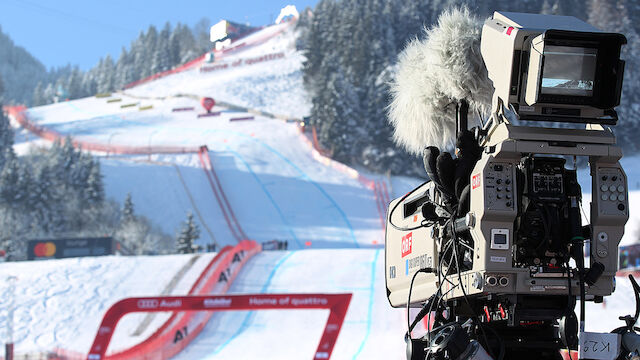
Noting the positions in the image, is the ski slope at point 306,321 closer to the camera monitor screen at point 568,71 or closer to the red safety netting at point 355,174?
the camera monitor screen at point 568,71

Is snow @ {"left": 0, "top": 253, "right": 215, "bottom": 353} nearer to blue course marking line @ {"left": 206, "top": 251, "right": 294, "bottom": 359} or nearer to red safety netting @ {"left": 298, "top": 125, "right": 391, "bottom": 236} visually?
blue course marking line @ {"left": 206, "top": 251, "right": 294, "bottom": 359}

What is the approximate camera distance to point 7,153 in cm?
5450

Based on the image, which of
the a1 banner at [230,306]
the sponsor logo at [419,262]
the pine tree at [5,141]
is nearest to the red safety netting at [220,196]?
the pine tree at [5,141]

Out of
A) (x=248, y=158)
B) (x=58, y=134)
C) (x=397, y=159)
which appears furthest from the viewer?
(x=58, y=134)

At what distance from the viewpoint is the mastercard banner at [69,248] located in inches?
1373

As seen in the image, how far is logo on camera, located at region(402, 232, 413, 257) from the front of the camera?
5.89m

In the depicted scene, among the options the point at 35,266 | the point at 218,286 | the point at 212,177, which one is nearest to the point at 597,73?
the point at 218,286

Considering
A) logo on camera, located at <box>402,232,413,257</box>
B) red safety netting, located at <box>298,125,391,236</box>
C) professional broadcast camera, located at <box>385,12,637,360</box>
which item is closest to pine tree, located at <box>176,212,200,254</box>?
red safety netting, located at <box>298,125,391,236</box>

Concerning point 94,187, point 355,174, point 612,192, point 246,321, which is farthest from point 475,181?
point 355,174

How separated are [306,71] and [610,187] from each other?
73011 mm

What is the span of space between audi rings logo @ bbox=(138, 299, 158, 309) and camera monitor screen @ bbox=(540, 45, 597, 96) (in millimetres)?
10886

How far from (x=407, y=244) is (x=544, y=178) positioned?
1427 millimetres

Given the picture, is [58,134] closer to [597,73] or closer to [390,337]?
[390,337]

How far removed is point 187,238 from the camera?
39.7 meters
